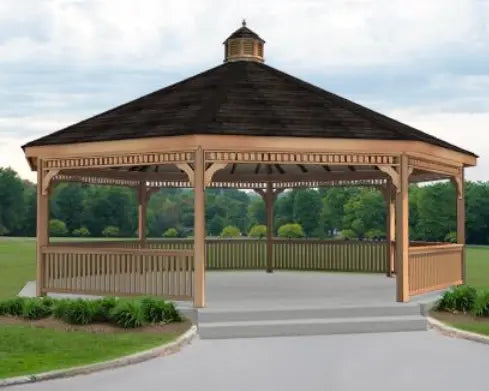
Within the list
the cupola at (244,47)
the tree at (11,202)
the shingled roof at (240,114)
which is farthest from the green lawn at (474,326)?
the tree at (11,202)

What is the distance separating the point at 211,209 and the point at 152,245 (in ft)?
220

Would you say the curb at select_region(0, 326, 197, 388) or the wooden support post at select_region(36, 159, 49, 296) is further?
the wooden support post at select_region(36, 159, 49, 296)

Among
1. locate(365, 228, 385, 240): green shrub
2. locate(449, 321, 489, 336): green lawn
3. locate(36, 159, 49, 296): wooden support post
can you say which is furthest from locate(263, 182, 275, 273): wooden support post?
locate(365, 228, 385, 240): green shrub

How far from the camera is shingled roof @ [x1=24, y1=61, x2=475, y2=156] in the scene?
14.5 metres

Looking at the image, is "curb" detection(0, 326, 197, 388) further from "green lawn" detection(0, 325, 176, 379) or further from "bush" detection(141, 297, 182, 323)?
"bush" detection(141, 297, 182, 323)

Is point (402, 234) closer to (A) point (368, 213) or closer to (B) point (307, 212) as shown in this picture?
(A) point (368, 213)

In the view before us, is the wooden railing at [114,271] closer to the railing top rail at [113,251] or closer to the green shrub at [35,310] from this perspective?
the railing top rail at [113,251]

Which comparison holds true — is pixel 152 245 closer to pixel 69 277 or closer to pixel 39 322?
pixel 69 277

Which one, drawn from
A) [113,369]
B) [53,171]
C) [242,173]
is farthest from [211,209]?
[113,369]

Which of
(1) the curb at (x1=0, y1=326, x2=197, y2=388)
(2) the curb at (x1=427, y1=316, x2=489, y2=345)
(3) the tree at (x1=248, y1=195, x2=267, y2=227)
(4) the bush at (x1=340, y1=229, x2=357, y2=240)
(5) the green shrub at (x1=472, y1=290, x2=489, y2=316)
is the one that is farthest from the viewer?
(3) the tree at (x1=248, y1=195, x2=267, y2=227)

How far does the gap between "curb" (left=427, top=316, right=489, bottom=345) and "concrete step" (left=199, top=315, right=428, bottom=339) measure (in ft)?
0.67

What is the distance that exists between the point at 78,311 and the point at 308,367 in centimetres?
454

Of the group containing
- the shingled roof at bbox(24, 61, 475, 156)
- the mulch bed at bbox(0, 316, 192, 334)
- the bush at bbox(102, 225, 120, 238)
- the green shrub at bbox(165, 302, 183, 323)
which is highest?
the shingled roof at bbox(24, 61, 475, 156)

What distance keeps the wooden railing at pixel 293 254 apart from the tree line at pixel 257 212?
40096 mm
